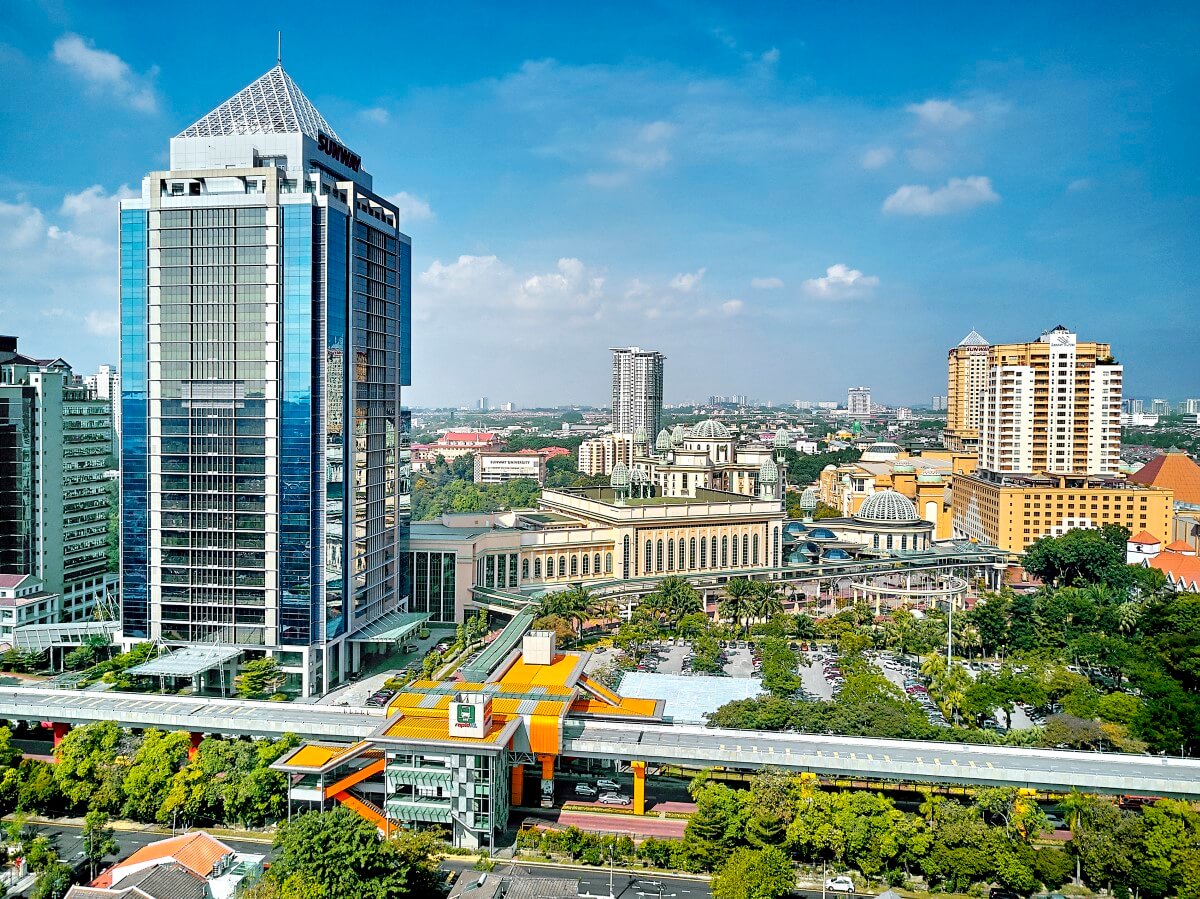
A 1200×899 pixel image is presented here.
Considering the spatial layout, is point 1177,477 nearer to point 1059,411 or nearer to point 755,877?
point 1059,411

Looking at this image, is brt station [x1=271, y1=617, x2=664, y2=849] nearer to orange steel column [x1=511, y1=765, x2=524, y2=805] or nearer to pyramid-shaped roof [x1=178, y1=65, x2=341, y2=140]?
orange steel column [x1=511, y1=765, x2=524, y2=805]

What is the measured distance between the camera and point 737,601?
219 feet

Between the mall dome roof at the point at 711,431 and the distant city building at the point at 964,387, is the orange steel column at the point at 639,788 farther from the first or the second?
the distant city building at the point at 964,387

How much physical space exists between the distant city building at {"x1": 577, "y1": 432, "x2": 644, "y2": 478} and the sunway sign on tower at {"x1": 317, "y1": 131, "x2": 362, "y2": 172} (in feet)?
319

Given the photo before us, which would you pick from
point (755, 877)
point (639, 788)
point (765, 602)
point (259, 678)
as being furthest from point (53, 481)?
point (755, 877)

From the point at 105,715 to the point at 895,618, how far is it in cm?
4832

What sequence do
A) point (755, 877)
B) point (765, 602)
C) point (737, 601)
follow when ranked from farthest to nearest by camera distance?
point (765, 602), point (737, 601), point (755, 877)

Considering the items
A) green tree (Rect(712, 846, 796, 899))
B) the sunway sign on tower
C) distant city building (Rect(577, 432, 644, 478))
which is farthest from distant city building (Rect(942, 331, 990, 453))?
green tree (Rect(712, 846, 796, 899))

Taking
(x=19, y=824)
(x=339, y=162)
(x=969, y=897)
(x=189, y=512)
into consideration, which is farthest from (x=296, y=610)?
(x=969, y=897)

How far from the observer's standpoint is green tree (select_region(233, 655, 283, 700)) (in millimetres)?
48469

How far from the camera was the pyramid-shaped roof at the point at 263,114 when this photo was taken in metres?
51.1

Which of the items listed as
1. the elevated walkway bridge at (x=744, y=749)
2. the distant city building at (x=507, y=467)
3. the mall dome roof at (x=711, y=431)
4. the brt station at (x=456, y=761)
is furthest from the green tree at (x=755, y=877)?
the distant city building at (x=507, y=467)

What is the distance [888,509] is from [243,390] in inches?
2407

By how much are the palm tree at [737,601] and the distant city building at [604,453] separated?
8417 cm
